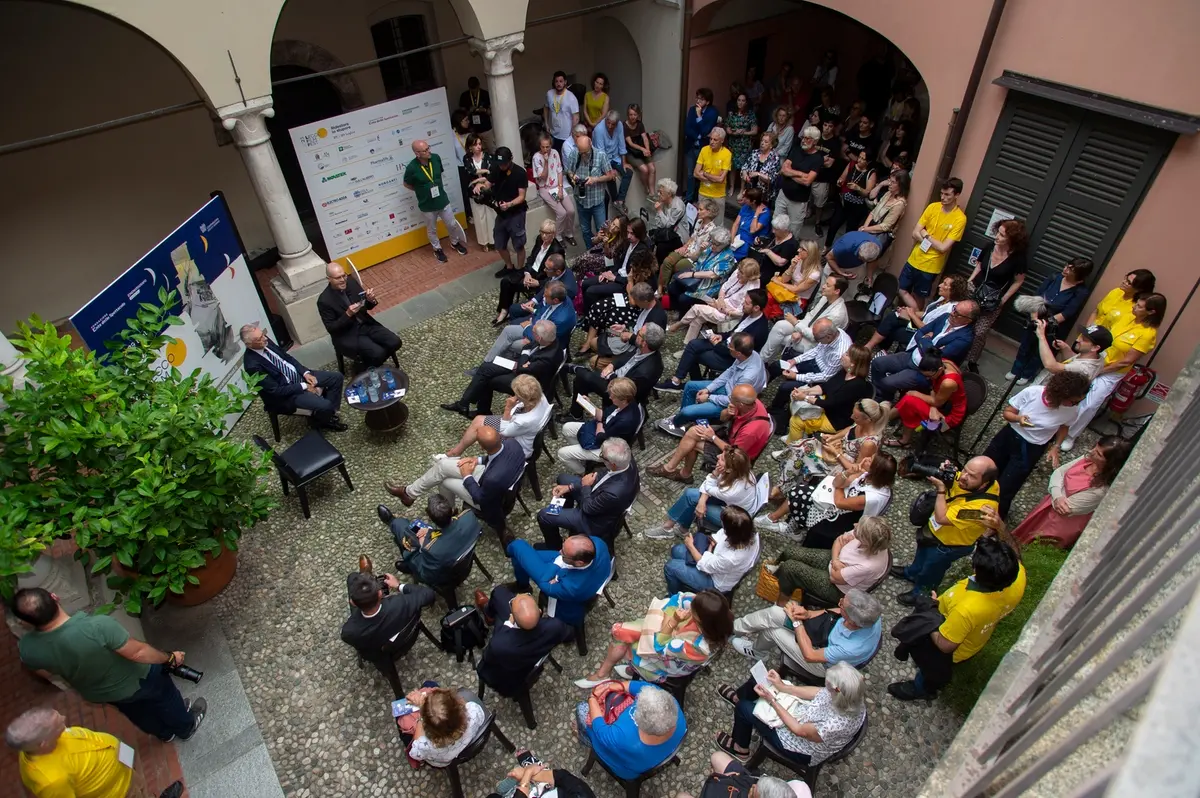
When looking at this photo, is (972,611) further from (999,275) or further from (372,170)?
(372,170)

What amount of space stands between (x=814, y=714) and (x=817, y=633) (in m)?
0.69

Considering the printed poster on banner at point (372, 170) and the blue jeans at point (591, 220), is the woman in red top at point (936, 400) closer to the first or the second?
the blue jeans at point (591, 220)

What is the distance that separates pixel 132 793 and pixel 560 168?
8174 millimetres

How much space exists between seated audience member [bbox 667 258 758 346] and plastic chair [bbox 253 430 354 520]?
378cm

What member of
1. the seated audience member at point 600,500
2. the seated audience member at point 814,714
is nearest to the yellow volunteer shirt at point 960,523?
the seated audience member at point 814,714

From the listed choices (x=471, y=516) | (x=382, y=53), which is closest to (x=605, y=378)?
(x=471, y=516)

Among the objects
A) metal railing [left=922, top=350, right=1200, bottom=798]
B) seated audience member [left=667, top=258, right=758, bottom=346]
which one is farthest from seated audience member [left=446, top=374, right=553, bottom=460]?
metal railing [left=922, top=350, right=1200, bottom=798]

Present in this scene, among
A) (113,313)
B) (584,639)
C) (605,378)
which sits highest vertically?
(113,313)

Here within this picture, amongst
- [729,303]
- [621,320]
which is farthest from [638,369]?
[729,303]

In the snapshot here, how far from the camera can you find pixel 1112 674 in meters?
2.02

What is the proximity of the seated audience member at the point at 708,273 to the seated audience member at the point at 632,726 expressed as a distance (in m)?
4.95

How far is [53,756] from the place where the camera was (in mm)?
3680

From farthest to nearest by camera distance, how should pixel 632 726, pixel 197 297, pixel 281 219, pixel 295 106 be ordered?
pixel 295 106 < pixel 281 219 < pixel 197 297 < pixel 632 726

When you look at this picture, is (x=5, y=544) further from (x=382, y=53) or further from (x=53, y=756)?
(x=382, y=53)
